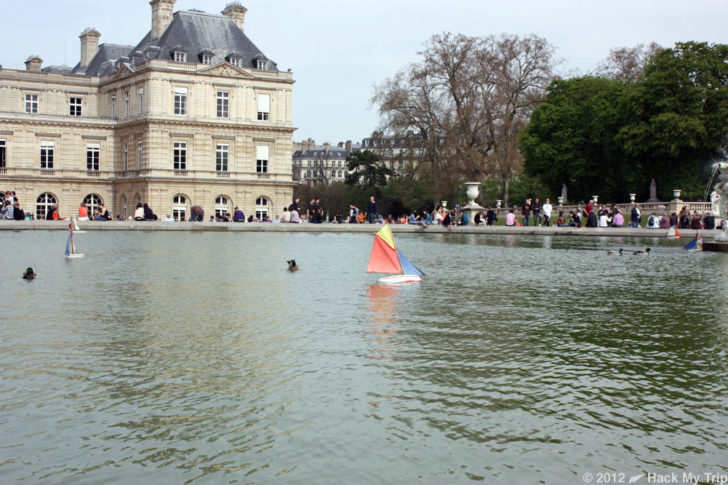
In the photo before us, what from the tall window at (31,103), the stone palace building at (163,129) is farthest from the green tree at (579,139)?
the tall window at (31,103)

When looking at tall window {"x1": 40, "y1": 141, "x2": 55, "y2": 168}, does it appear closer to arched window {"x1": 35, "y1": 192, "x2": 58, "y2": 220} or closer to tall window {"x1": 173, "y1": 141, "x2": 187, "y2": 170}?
arched window {"x1": 35, "y1": 192, "x2": 58, "y2": 220}

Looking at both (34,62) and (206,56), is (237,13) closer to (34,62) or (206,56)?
(206,56)

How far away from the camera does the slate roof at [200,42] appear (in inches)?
2464

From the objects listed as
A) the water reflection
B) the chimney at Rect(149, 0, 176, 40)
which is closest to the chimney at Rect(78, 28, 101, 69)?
the chimney at Rect(149, 0, 176, 40)

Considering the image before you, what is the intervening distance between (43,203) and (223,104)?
15488 millimetres

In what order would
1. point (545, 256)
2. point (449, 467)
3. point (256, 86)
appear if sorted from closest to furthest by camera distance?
1. point (449, 467)
2. point (545, 256)
3. point (256, 86)

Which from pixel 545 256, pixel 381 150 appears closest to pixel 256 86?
pixel 381 150

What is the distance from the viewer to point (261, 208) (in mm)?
64562

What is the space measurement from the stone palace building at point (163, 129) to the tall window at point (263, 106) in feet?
0.31

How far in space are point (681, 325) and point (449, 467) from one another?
6308mm

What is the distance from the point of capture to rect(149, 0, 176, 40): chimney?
65.4 meters

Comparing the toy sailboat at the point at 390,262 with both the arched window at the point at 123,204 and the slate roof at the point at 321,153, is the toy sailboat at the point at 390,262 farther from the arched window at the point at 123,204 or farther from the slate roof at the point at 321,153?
the slate roof at the point at 321,153

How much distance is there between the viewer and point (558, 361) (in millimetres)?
8156

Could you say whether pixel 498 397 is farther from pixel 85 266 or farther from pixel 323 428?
pixel 85 266
